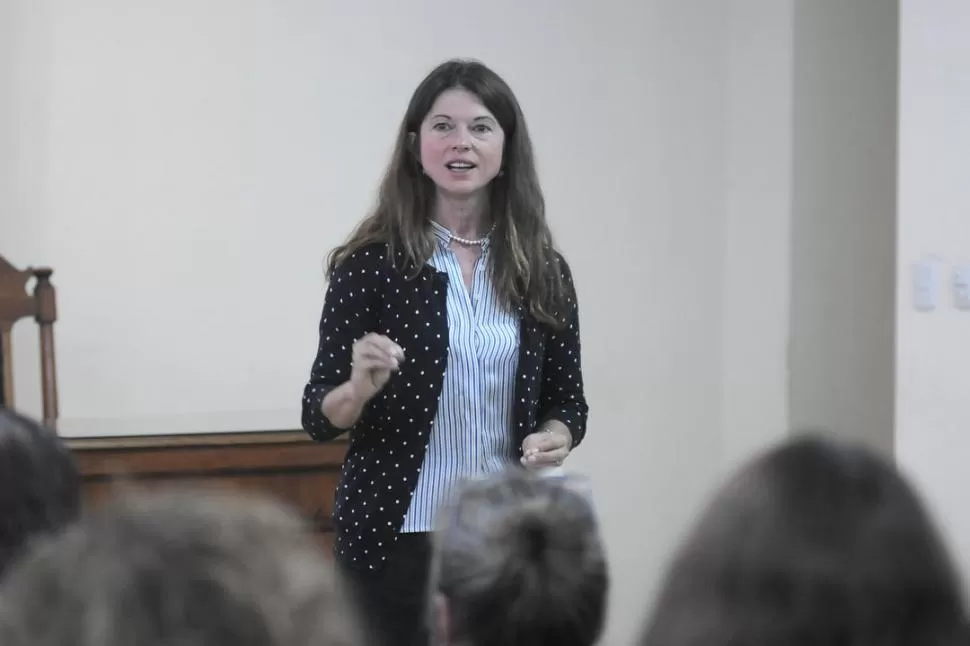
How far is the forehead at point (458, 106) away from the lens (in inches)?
69.9

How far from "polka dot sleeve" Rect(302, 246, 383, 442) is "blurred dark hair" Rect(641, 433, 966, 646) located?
109 cm

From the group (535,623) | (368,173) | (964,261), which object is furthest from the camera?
(368,173)

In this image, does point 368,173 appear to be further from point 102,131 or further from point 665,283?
point 665,283

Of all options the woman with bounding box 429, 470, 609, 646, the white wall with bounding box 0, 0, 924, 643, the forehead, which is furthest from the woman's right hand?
the white wall with bounding box 0, 0, 924, 643

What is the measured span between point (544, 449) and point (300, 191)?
1916 mm

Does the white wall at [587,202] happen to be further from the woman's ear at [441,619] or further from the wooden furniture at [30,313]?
the woman's ear at [441,619]

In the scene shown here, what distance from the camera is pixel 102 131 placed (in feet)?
10.5

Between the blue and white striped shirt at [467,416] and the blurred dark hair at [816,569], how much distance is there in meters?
1.02

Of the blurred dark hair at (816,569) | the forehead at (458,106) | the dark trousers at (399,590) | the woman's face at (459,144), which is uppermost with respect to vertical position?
the forehead at (458,106)

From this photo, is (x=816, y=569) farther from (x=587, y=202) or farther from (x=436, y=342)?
(x=587, y=202)

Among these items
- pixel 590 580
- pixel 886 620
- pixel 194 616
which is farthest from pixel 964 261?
pixel 194 616

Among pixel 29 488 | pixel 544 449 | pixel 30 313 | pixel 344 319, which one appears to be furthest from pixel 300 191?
Result: pixel 29 488

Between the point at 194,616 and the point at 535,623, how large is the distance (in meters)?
0.37

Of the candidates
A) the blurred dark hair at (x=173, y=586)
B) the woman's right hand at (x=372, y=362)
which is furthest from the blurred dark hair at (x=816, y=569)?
the woman's right hand at (x=372, y=362)
